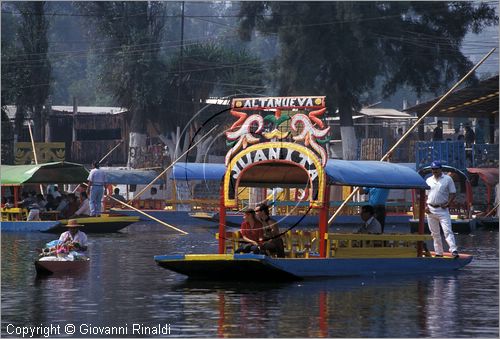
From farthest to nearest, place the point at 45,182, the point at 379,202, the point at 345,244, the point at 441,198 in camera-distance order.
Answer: the point at 45,182
the point at 379,202
the point at 441,198
the point at 345,244

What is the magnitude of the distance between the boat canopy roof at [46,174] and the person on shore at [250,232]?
15066mm

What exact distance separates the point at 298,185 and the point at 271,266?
2.86 m

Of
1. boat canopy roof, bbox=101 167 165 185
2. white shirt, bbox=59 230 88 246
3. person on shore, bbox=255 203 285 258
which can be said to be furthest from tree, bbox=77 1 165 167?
person on shore, bbox=255 203 285 258

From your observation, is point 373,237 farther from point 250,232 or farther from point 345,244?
point 250,232

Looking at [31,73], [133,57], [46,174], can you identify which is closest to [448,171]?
[46,174]

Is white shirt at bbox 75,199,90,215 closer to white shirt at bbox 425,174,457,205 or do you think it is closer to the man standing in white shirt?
the man standing in white shirt

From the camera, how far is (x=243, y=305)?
1958 centimetres

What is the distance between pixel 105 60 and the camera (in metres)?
66.6

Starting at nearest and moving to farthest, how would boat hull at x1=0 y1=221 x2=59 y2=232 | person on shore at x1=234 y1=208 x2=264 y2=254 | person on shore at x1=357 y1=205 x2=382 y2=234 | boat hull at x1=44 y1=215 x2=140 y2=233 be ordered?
person on shore at x1=234 y1=208 x2=264 y2=254, person on shore at x1=357 y1=205 x2=382 y2=234, boat hull at x1=0 y1=221 x2=59 y2=232, boat hull at x1=44 y1=215 x2=140 y2=233

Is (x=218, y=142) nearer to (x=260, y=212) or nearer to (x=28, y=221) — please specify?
(x=28, y=221)

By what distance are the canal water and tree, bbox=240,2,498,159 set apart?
96.5 ft

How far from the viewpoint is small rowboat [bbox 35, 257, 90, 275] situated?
78.7 feet

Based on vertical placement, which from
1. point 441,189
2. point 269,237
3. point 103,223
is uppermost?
point 441,189

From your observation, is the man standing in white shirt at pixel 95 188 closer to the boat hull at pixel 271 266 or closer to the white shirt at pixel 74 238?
the white shirt at pixel 74 238
